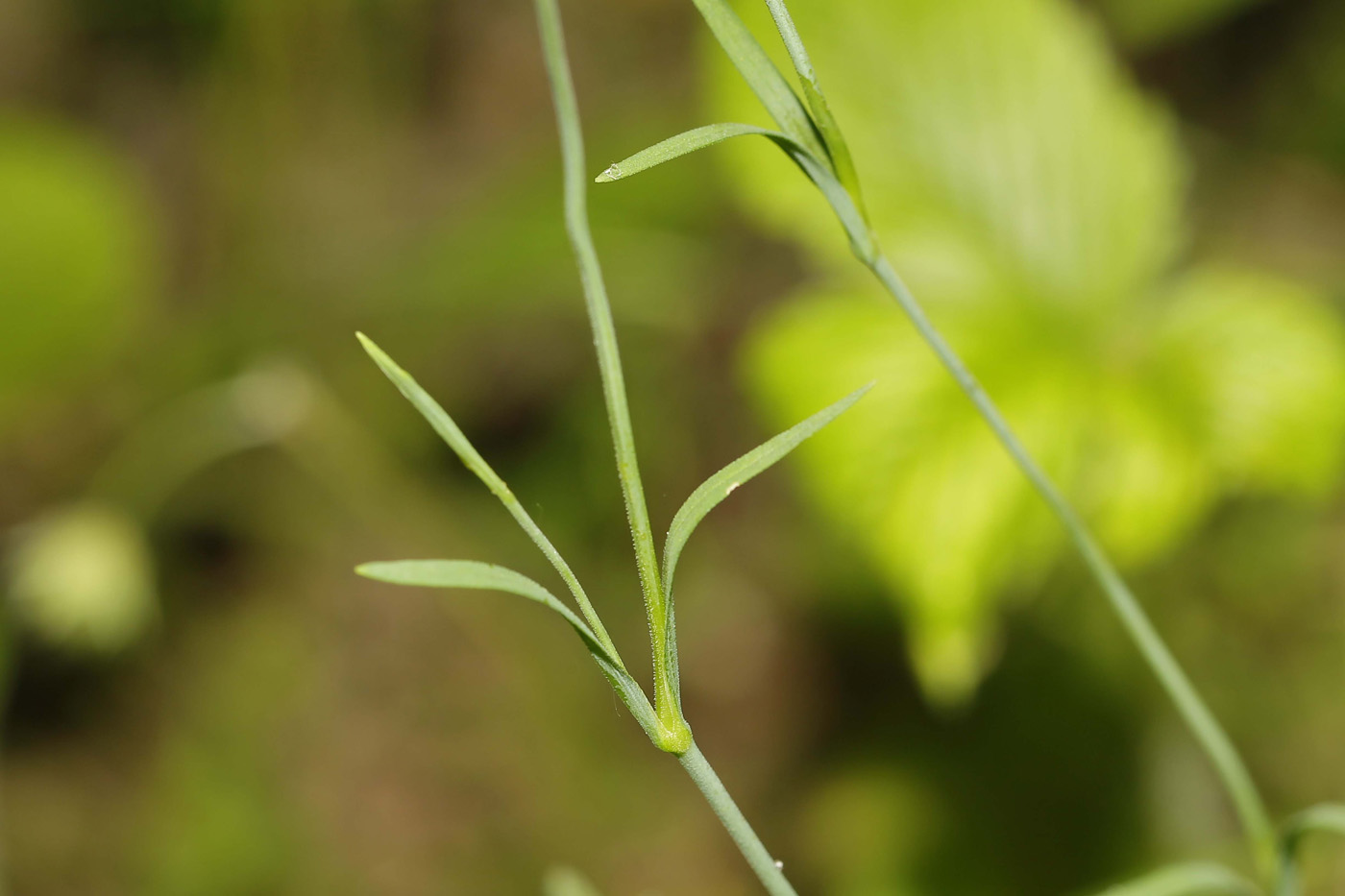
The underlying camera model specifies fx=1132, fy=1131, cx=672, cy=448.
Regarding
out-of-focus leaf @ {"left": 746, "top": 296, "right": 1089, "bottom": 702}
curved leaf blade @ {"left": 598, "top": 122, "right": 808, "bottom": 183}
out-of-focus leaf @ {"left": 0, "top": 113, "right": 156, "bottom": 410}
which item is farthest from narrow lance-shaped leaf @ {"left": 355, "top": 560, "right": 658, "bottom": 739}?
out-of-focus leaf @ {"left": 0, "top": 113, "right": 156, "bottom": 410}

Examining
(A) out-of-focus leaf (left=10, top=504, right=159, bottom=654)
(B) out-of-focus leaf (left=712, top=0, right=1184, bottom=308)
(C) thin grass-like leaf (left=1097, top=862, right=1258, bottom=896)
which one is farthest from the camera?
(A) out-of-focus leaf (left=10, top=504, right=159, bottom=654)

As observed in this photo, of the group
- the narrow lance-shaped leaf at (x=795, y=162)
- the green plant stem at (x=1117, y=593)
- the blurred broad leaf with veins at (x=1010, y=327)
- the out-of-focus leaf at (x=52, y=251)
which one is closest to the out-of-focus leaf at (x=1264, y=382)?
Answer: the blurred broad leaf with veins at (x=1010, y=327)

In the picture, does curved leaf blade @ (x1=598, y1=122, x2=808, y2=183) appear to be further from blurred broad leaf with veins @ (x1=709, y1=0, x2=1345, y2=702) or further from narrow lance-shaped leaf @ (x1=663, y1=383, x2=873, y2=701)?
blurred broad leaf with veins @ (x1=709, y1=0, x2=1345, y2=702)

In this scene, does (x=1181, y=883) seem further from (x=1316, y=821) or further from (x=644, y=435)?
(x=644, y=435)

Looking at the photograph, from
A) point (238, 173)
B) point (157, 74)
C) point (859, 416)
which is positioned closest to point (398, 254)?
point (238, 173)

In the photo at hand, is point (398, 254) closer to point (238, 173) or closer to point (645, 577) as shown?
point (238, 173)

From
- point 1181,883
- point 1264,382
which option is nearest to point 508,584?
point 1181,883
